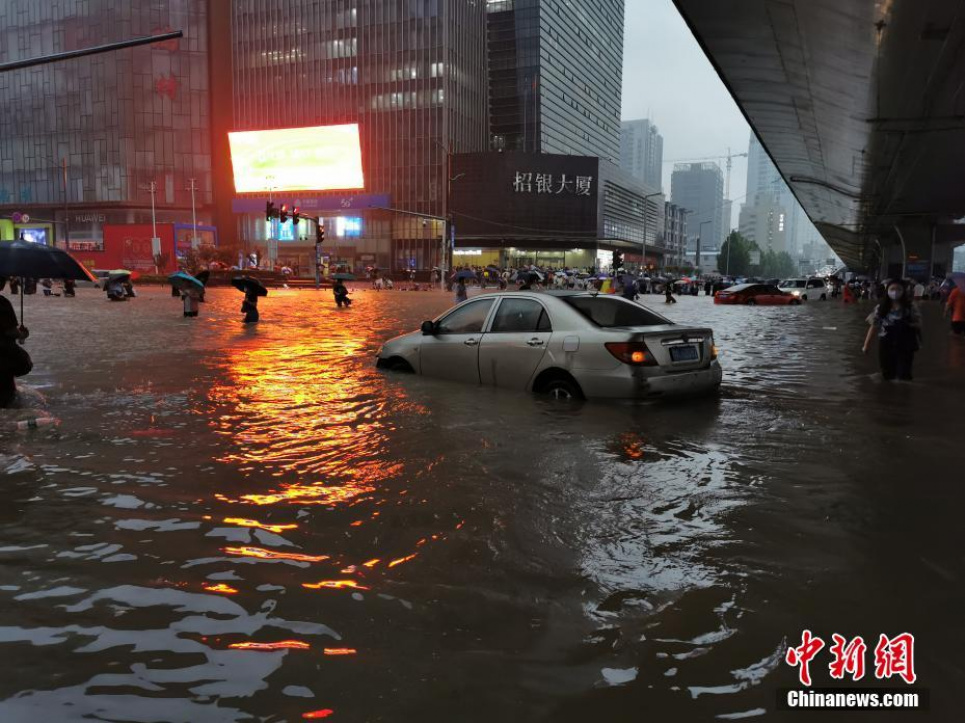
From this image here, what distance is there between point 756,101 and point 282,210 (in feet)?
112

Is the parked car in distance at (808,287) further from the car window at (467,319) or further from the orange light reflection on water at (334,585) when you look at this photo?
the orange light reflection on water at (334,585)

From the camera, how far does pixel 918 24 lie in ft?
45.0

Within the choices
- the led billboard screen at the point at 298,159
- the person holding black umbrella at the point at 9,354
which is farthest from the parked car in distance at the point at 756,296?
the led billboard screen at the point at 298,159

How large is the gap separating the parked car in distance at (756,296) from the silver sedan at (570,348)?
35.7 metres

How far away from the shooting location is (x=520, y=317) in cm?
871

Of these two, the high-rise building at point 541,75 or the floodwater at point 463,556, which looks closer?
the floodwater at point 463,556

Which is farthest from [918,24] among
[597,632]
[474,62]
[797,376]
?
[474,62]

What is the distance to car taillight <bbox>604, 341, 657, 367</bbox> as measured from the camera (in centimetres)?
772

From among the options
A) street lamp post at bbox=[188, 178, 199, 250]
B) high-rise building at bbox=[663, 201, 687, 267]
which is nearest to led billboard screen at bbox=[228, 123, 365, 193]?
street lamp post at bbox=[188, 178, 199, 250]

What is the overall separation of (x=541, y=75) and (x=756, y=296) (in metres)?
83.9

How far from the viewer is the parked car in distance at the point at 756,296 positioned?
139 feet

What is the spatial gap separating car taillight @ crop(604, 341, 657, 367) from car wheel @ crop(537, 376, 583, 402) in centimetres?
62

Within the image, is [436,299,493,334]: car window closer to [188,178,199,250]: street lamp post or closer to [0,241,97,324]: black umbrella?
[0,241,97,324]: black umbrella

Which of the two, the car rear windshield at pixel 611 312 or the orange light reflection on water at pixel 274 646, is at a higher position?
the car rear windshield at pixel 611 312
